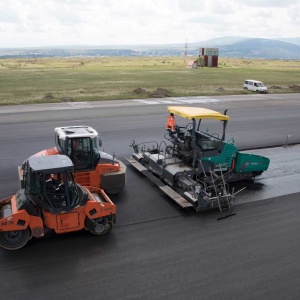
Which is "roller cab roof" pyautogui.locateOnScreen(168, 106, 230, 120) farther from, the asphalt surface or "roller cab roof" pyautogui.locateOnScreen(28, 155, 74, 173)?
"roller cab roof" pyautogui.locateOnScreen(28, 155, 74, 173)

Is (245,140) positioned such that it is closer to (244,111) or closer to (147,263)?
(244,111)

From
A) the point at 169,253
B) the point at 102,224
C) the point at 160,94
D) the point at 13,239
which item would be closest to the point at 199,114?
the point at 102,224

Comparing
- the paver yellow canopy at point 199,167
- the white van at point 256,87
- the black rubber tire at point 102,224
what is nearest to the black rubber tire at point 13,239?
the black rubber tire at point 102,224

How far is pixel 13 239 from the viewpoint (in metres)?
8.80

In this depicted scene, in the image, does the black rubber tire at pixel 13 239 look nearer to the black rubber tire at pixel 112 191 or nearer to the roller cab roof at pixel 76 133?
the roller cab roof at pixel 76 133

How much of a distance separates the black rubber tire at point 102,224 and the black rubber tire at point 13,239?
148cm

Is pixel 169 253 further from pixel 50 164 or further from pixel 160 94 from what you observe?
pixel 160 94

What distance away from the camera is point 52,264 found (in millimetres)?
8297

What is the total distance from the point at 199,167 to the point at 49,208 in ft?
18.1

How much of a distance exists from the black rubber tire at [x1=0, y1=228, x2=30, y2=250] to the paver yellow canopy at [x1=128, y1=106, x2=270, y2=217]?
178 inches

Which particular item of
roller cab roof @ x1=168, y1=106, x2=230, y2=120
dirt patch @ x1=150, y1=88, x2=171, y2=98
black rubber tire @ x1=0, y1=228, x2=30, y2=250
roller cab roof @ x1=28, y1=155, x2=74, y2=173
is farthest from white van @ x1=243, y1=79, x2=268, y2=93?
black rubber tire @ x1=0, y1=228, x2=30, y2=250

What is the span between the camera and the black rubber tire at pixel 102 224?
9.42m

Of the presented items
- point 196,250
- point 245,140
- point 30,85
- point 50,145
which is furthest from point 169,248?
point 30,85

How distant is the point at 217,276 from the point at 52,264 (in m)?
3.65
